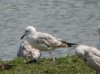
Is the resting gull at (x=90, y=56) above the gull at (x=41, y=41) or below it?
above

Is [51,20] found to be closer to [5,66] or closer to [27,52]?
[27,52]

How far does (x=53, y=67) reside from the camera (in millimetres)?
13789

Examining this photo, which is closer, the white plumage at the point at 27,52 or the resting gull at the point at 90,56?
the resting gull at the point at 90,56

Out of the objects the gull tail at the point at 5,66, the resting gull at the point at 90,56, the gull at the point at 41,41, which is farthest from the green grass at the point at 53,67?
the resting gull at the point at 90,56

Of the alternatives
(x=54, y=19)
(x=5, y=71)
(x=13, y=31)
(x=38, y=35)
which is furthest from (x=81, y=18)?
(x=5, y=71)

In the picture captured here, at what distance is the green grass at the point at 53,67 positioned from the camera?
13.4 metres

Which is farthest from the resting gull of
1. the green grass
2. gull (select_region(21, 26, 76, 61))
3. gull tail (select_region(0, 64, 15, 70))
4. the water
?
the water

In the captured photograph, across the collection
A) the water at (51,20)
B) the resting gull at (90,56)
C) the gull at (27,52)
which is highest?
the resting gull at (90,56)

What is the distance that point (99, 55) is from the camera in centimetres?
1223

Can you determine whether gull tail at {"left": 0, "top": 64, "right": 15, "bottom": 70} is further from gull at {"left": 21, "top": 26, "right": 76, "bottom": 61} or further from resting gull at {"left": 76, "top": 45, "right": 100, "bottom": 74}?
resting gull at {"left": 76, "top": 45, "right": 100, "bottom": 74}

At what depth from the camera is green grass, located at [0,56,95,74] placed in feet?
44.0

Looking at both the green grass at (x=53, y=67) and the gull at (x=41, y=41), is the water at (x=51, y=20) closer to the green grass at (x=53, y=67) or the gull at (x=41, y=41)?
the gull at (x=41, y=41)

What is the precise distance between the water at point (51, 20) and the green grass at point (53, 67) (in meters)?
5.02

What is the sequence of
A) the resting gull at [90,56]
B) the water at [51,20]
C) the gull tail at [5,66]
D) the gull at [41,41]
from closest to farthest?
the resting gull at [90,56] < the gull tail at [5,66] < the gull at [41,41] < the water at [51,20]
